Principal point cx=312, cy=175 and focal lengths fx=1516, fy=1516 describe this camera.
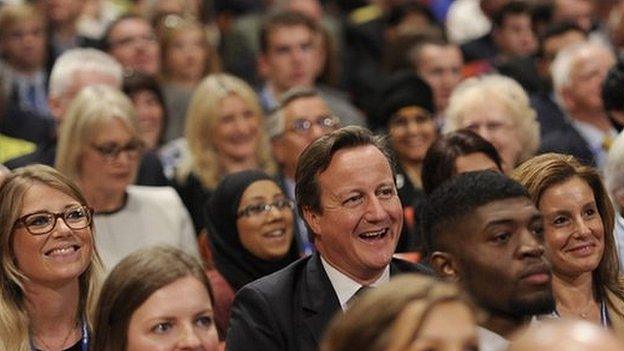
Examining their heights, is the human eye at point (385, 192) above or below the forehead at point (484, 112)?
above

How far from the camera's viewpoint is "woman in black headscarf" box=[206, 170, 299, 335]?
20.7ft

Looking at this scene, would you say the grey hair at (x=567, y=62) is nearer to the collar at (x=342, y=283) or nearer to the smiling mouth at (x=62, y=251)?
the collar at (x=342, y=283)

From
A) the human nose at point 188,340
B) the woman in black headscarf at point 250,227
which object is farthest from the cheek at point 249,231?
the human nose at point 188,340

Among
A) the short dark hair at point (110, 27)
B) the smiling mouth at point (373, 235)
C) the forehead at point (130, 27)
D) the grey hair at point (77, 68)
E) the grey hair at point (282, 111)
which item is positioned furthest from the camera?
the short dark hair at point (110, 27)

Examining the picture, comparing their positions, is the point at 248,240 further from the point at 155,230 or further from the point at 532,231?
the point at 532,231

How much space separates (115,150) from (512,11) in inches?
177

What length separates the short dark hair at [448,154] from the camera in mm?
6184

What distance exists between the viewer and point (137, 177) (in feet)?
25.4

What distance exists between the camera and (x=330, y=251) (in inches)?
194

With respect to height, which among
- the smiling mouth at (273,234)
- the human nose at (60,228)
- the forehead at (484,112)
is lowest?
the smiling mouth at (273,234)

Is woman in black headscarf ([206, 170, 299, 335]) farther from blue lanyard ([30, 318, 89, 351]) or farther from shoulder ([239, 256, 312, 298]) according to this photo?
shoulder ([239, 256, 312, 298])

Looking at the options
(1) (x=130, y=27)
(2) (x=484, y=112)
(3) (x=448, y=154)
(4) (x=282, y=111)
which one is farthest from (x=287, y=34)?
(3) (x=448, y=154)

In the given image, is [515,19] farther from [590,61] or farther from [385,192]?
[385,192]

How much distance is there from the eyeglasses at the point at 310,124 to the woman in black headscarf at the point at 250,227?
119 cm
